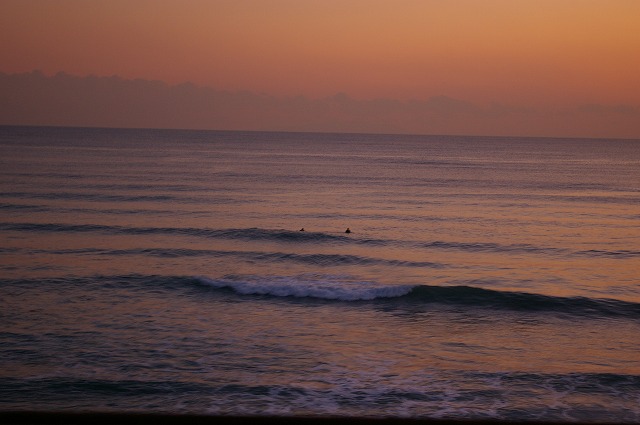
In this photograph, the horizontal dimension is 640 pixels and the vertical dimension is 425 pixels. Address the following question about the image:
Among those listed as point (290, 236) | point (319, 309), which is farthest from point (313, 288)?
point (290, 236)

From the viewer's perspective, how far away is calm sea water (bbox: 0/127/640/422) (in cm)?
1019

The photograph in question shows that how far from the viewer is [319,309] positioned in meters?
15.9

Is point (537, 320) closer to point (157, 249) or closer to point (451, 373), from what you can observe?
point (451, 373)

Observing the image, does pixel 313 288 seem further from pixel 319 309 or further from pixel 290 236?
pixel 290 236

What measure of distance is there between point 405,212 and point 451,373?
23.6 meters

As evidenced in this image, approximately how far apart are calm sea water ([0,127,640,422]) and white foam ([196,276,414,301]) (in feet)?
0.30

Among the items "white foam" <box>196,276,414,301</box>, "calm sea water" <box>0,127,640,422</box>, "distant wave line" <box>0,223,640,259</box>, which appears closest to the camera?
"calm sea water" <box>0,127,640,422</box>

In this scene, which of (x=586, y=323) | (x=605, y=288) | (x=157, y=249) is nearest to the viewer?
(x=586, y=323)

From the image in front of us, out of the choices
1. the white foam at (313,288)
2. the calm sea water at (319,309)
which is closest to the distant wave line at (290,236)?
the calm sea water at (319,309)

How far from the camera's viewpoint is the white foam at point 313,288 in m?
17.4

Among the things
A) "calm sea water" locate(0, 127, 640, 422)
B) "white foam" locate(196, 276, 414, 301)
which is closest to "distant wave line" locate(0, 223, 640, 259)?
"calm sea water" locate(0, 127, 640, 422)

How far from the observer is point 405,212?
3441 cm

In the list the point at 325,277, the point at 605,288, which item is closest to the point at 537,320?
the point at 605,288

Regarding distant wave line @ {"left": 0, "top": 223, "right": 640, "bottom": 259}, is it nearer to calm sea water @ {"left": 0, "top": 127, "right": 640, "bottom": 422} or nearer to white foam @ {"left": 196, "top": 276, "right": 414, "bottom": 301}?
calm sea water @ {"left": 0, "top": 127, "right": 640, "bottom": 422}
